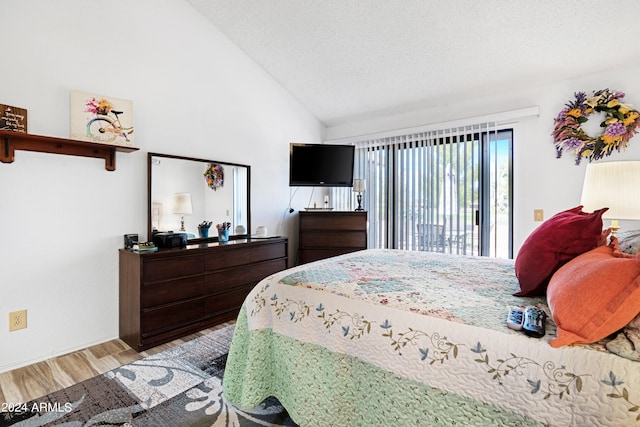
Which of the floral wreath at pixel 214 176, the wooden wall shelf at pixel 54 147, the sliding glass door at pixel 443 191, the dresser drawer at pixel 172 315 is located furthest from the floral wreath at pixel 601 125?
the wooden wall shelf at pixel 54 147

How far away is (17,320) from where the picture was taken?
2.06m

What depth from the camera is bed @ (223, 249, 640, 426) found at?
0.83 metres

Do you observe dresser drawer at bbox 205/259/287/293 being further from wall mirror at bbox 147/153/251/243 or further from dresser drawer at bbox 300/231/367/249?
dresser drawer at bbox 300/231/367/249

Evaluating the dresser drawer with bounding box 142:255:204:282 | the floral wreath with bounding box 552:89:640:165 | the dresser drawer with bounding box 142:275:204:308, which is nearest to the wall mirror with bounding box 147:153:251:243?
the dresser drawer with bounding box 142:255:204:282

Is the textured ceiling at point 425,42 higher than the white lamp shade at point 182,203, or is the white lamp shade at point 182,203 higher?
the textured ceiling at point 425,42

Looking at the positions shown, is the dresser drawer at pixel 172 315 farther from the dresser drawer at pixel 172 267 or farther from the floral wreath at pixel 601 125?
the floral wreath at pixel 601 125

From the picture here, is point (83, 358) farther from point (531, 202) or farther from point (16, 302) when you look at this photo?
point (531, 202)

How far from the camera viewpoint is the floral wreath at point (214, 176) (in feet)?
10.3

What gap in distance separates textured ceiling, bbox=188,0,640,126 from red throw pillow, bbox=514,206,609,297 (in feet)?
5.97

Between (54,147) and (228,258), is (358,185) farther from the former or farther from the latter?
(54,147)

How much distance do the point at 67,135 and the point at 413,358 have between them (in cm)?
273

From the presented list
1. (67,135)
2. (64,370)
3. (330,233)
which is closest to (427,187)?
(330,233)

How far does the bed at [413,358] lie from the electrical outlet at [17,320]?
5.40 ft

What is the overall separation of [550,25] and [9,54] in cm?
383
